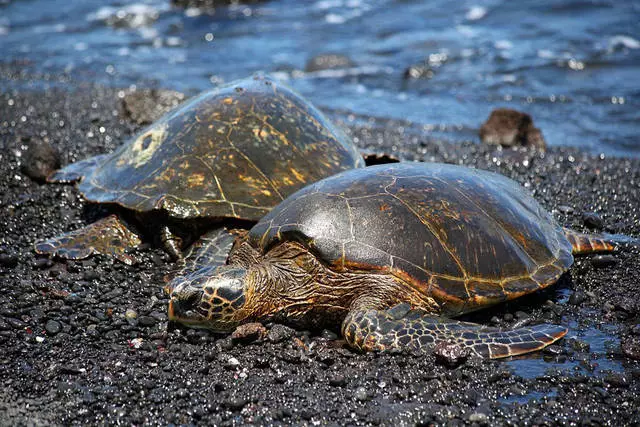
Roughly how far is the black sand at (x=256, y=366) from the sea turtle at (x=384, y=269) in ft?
0.52

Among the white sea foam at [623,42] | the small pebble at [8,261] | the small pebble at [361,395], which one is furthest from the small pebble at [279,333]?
the white sea foam at [623,42]

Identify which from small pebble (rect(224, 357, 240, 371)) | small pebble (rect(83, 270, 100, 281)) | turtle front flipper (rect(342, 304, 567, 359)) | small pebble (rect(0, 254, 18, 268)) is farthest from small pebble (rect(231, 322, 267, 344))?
small pebble (rect(0, 254, 18, 268))

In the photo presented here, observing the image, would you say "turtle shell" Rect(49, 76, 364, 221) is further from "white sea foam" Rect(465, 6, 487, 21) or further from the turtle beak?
"white sea foam" Rect(465, 6, 487, 21)

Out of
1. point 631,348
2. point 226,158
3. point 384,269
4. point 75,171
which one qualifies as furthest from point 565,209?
point 75,171

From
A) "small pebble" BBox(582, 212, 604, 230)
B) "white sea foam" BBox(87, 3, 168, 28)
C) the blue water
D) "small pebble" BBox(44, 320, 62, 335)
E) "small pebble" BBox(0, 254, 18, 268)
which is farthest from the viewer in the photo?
"white sea foam" BBox(87, 3, 168, 28)

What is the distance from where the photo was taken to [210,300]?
4.05 meters

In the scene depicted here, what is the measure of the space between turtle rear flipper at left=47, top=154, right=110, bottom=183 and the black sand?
81 cm

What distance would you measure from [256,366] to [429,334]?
1.08m

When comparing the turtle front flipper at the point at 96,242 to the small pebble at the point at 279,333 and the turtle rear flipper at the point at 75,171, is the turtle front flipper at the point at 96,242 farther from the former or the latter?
the small pebble at the point at 279,333

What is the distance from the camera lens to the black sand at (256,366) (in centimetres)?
347

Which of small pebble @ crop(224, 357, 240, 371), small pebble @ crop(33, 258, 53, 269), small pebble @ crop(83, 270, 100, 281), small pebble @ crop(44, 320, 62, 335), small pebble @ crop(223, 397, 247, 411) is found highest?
small pebble @ crop(33, 258, 53, 269)

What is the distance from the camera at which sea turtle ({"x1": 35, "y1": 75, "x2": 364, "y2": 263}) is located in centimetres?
516

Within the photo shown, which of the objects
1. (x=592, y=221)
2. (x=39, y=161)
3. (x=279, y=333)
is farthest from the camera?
(x=39, y=161)

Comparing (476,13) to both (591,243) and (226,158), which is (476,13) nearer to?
(591,243)
